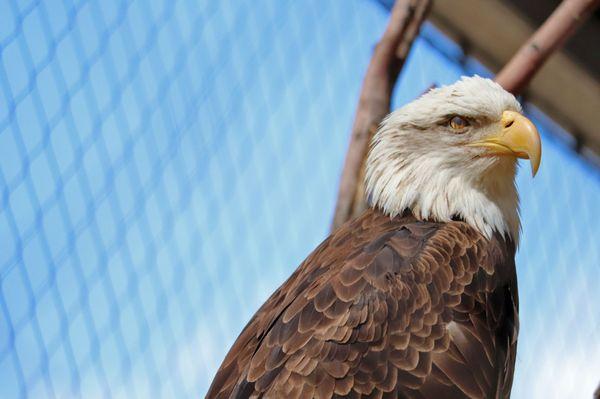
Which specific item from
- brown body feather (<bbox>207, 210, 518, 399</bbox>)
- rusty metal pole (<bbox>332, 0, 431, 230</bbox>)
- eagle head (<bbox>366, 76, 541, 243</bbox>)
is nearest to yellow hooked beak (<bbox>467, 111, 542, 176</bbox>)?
eagle head (<bbox>366, 76, 541, 243</bbox>)

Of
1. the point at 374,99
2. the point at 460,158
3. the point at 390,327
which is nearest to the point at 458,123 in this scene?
the point at 460,158

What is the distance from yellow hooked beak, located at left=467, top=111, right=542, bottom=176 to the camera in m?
3.19

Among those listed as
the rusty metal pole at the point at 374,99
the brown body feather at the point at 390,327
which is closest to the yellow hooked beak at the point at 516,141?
the brown body feather at the point at 390,327

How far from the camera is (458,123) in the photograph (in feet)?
11.1

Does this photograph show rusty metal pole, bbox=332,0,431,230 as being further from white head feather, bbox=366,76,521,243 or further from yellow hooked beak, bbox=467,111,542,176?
yellow hooked beak, bbox=467,111,542,176

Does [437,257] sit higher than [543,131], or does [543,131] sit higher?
[543,131]

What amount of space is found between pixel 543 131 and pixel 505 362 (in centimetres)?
299

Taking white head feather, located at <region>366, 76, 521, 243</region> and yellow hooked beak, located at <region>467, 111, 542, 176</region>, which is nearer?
yellow hooked beak, located at <region>467, 111, 542, 176</region>

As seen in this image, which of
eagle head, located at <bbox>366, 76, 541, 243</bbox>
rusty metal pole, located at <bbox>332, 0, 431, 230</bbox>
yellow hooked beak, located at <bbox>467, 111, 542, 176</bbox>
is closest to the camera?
yellow hooked beak, located at <bbox>467, 111, 542, 176</bbox>

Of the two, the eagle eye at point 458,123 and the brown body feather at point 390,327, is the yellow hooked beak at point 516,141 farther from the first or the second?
the brown body feather at point 390,327

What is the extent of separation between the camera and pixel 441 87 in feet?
11.3

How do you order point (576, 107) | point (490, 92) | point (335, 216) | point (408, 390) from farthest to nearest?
point (576, 107) → point (335, 216) → point (490, 92) → point (408, 390)

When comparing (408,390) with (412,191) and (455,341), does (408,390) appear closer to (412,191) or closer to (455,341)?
(455,341)

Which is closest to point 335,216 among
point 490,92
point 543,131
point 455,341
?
point 490,92
